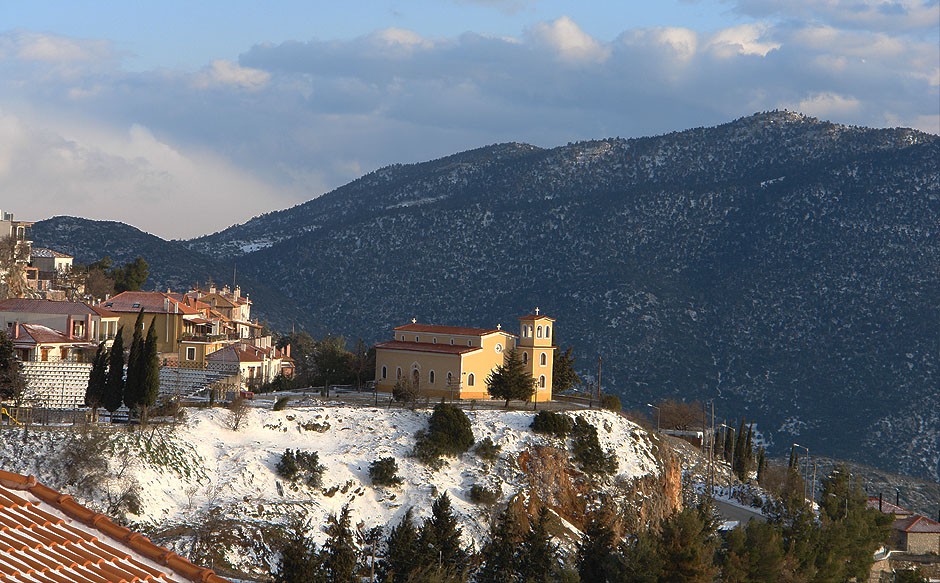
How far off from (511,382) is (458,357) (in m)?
3.00

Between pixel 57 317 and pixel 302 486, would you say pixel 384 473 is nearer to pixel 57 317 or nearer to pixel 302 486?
pixel 302 486

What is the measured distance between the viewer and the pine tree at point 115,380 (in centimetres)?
4547

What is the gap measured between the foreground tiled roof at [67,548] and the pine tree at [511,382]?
167 ft

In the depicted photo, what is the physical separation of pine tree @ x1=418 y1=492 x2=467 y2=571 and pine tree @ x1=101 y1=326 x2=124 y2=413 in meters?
14.6

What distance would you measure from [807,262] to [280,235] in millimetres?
87117

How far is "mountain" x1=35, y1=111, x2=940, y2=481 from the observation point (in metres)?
116

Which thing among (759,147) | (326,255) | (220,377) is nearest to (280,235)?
(326,255)

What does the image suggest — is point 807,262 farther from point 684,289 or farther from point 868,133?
point 868,133

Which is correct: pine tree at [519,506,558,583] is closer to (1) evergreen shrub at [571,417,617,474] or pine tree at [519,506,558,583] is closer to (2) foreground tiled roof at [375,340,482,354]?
(1) evergreen shrub at [571,417,617,474]

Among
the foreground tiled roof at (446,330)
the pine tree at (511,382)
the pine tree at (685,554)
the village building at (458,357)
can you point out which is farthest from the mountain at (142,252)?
the pine tree at (685,554)

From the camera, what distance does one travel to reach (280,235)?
188250mm

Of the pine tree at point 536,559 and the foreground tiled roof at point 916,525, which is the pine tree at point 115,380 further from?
the foreground tiled roof at point 916,525

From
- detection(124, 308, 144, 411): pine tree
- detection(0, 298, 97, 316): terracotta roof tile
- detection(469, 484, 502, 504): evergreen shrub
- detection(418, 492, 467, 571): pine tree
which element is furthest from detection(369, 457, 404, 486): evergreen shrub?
detection(0, 298, 97, 316): terracotta roof tile

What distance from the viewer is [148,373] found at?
150 ft
